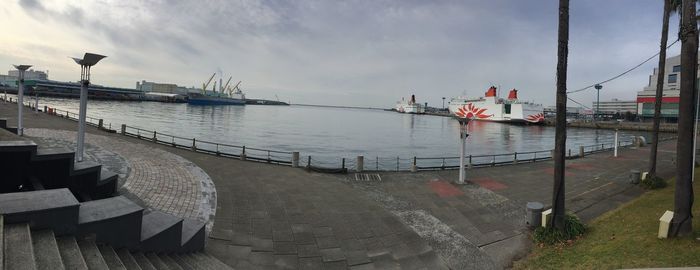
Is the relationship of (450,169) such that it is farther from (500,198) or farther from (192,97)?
(192,97)

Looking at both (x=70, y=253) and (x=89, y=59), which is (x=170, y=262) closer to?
(x=70, y=253)

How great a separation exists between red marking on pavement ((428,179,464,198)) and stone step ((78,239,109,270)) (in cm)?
1051

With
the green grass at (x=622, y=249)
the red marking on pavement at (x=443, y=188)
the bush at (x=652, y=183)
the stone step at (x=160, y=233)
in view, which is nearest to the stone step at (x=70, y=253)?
the stone step at (x=160, y=233)

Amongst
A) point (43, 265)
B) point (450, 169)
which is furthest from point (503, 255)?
point (450, 169)

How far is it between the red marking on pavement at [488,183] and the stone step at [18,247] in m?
13.8

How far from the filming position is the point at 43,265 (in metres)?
3.77

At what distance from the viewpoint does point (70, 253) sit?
14.1 feet

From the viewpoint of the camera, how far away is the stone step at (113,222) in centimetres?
495

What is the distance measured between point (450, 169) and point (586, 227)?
930 centimetres

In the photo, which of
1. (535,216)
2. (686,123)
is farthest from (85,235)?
(686,123)

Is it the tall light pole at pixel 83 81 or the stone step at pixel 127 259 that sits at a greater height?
the tall light pole at pixel 83 81

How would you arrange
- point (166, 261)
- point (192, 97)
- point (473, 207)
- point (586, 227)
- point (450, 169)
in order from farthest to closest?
point (192, 97), point (450, 169), point (473, 207), point (586, 227), point (166, 261)

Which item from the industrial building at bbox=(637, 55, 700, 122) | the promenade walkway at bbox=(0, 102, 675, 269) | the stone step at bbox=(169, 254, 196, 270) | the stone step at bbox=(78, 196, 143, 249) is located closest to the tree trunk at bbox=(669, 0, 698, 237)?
the promenade walkway at bbox=(0, 102, 675, 269)

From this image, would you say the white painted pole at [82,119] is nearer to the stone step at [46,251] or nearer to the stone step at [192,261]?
the stone step at [192,261]
